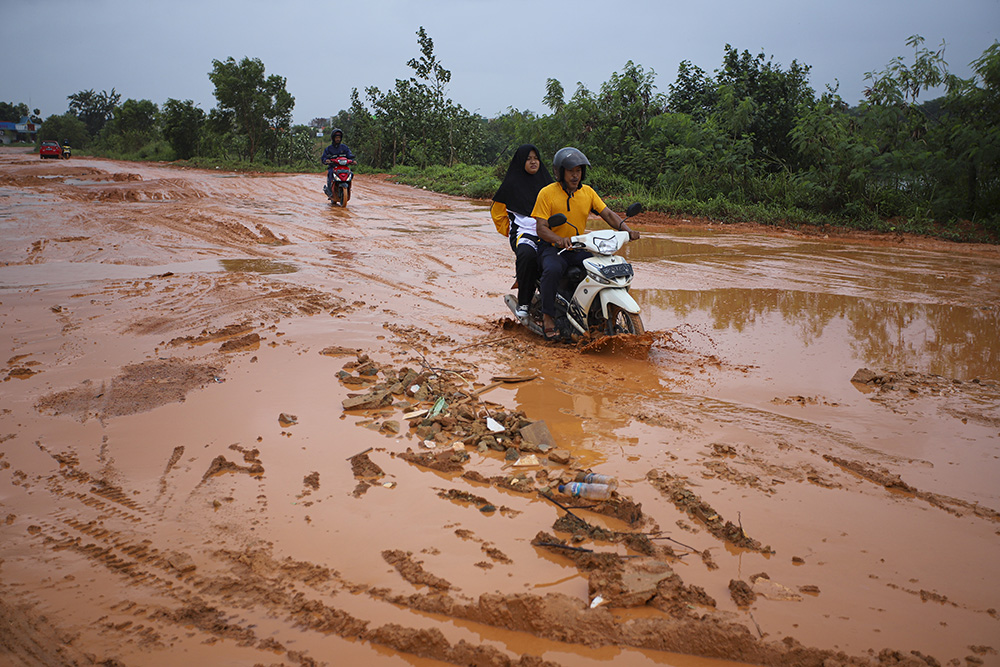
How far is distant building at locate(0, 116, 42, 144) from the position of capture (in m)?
82.5

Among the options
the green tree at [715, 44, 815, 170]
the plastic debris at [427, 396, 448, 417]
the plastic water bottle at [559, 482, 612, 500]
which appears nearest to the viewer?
the plastic water bottle at [559, 482, 612, 500]

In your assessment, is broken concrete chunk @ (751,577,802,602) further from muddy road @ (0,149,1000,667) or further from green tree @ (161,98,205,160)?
green tree @ (161,98,205,160)

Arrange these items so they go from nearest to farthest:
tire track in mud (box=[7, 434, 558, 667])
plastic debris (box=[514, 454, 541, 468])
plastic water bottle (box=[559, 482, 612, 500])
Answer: tire track in mud (box=[7, 434, 558, 667]), plastic water bottle (box=[559, 482, 612, 500]), plastic debris (box=[514, 454, 541, 468])

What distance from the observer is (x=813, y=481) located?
12.2 feet

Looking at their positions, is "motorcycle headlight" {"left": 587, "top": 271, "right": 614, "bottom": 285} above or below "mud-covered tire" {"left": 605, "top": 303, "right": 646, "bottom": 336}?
above

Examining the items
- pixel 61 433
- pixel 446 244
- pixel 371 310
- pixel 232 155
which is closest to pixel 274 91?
pixel 232 155

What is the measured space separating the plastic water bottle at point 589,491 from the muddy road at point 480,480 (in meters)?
0.09

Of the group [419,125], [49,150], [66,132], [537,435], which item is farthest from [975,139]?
[66,132]

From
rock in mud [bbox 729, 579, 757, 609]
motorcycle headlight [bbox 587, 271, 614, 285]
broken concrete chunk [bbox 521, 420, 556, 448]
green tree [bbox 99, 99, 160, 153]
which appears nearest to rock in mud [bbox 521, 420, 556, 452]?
broken concrete chunk [bbox 521, 420, 556, 448]

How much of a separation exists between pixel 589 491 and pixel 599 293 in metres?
2.75

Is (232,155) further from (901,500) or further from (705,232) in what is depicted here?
(901,500)

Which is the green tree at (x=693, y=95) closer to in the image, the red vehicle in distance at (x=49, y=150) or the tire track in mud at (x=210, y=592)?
the tire track in mud at (x=210, y=592)

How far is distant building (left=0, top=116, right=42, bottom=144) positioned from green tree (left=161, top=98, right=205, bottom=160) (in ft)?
179

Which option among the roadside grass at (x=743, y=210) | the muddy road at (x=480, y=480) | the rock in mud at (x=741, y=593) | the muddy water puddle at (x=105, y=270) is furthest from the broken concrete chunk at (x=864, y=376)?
the roadside grass at (x=743, y=210)
